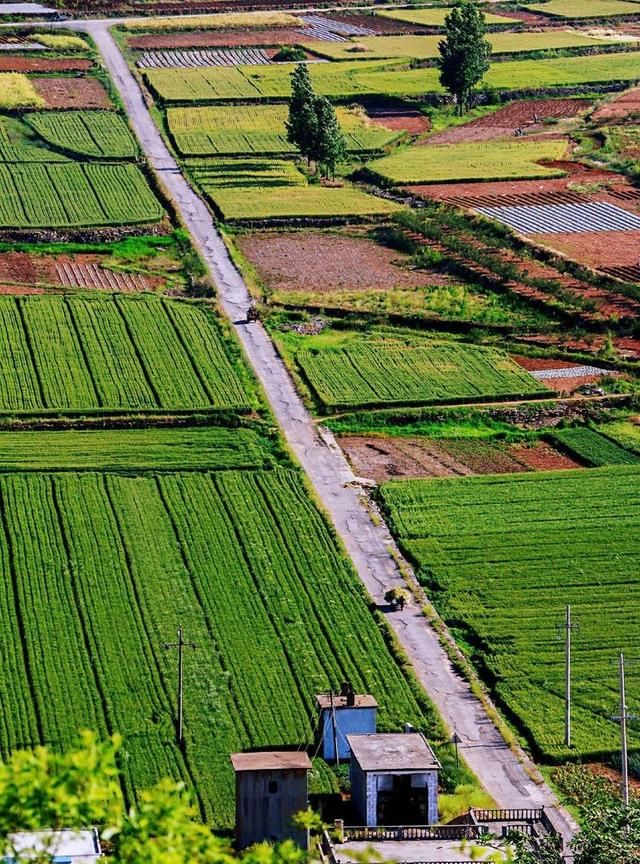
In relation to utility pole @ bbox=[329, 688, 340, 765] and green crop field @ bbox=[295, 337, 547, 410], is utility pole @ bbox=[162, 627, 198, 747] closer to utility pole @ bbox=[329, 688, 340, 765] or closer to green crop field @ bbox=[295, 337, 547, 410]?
utility pole @ bbox=[329, 688, 340, 765]

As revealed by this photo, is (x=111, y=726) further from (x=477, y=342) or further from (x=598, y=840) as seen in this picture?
(x=477, y=342)

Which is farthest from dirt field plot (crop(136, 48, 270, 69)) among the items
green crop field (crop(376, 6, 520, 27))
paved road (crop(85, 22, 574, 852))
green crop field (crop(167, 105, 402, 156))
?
paved road (crop(85, 22, 574, 852))

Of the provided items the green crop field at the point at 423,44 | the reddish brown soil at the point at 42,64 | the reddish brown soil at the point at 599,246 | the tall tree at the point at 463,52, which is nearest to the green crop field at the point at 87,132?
the reddish brown soil at the point at 42,64

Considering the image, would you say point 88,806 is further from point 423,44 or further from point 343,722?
point 423,44

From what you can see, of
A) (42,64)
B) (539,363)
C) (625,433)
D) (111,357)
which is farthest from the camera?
(42,64)

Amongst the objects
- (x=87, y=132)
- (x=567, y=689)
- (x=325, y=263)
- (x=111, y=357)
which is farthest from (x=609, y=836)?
(x=87, y=132)

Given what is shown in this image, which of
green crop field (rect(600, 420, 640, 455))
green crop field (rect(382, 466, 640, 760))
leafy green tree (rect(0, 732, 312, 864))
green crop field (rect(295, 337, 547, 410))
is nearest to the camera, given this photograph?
leafy green tree (rect(0, 732, 312, 864))
